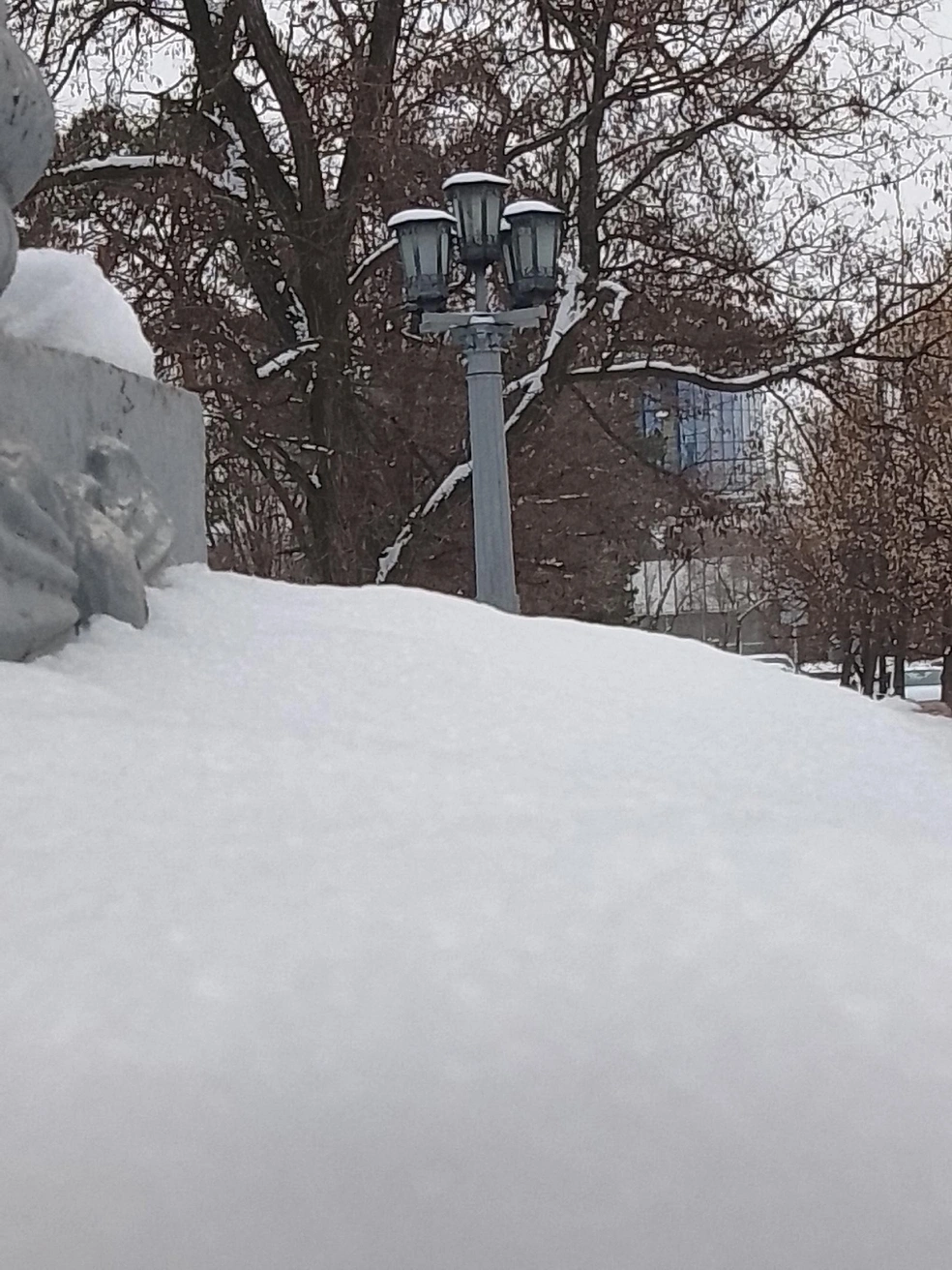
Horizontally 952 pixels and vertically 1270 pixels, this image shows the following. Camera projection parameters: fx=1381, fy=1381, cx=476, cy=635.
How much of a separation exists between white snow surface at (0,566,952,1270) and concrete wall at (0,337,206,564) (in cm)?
55

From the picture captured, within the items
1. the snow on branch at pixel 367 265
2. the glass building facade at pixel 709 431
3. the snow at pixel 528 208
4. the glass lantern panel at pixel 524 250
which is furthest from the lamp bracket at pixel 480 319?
the glass building facade at pixel 709 431

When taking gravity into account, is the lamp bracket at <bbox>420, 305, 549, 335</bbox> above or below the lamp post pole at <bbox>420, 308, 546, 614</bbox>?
above

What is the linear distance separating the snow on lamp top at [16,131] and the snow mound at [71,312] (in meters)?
0.20

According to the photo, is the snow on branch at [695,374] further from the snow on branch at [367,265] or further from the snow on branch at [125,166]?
the snow on branch at [125,166]

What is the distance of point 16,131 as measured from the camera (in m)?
1.99

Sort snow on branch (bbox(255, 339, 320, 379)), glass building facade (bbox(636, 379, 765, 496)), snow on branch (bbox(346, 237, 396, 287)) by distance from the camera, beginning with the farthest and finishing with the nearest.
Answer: glass building facade (bbox(636, 379, 765, 496)), snow on branch (bbox(346, 237, 396, 287)), snow on branch (bbox(255, 339, 320, 379))

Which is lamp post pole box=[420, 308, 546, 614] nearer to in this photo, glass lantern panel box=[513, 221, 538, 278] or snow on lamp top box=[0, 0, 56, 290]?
glass lantern panel box=[513, 221, 538, 278]

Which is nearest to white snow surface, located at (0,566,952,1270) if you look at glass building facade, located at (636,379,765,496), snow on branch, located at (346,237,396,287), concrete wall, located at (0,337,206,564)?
concrete wall, located at (0,337,206,564)

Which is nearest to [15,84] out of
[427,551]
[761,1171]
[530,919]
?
[530,919]

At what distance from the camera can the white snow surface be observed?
0.79 metres

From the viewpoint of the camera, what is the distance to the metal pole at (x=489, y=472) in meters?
5.89

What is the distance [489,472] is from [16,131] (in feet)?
13.1

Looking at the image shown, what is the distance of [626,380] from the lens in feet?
31.9

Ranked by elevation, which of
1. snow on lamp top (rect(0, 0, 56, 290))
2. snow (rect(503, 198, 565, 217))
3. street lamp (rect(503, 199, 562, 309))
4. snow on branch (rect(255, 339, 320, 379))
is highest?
snow (rect(503, 198, 565, 217))
